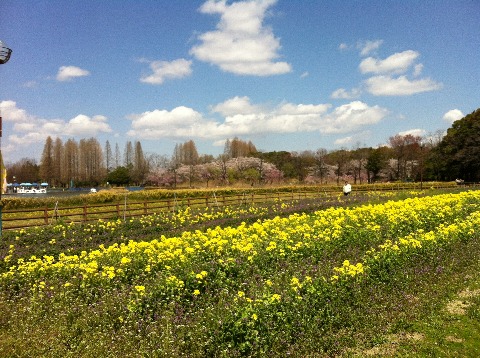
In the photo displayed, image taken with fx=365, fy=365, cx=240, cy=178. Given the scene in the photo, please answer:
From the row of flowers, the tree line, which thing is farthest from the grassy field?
the tree line

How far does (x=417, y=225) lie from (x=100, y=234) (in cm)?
1163

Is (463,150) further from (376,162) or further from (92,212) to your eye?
(92,212)

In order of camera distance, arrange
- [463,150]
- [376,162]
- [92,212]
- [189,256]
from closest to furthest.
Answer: [189,256], [92,212], [463,150], [376,162]

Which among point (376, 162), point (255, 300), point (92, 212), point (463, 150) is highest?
point (463, 150)

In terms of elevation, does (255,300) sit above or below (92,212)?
below

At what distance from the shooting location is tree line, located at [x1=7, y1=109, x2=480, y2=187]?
62.9 m

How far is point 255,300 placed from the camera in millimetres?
5477

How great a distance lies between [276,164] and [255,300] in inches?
2771

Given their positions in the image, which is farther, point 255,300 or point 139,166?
point 139,166

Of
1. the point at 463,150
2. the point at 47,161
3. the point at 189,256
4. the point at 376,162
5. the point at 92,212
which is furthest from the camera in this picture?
the point at 47,161

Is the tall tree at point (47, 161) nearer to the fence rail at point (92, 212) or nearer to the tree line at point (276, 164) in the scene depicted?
the tree line at point (276, 164)

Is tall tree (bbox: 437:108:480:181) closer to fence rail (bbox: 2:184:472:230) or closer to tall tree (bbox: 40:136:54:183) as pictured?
fence rail (bbox: 2:184:472:230)

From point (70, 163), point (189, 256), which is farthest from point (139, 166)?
point (189, 256)

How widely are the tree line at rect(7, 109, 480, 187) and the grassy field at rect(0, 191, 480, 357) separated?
188 feet
